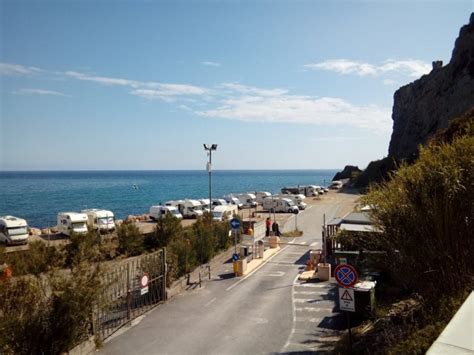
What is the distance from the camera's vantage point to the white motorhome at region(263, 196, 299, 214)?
53531 millimetres

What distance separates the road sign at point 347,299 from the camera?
11.8 meters

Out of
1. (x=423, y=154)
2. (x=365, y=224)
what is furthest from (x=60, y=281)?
(x=365, y=224)

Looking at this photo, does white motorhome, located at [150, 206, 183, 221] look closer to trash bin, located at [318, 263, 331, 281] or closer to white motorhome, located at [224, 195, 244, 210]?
white motorhome, located at [224, 195, 244, 210]

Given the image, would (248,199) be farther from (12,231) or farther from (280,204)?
(12,231)

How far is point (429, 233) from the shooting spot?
36.4ft

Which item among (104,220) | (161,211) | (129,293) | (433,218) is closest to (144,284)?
(129,293)

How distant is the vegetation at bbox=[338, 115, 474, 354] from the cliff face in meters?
58.7

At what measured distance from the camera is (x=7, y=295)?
11109mm

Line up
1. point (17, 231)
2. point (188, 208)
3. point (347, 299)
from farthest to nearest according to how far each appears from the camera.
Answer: point (188, 208), point (17, 231), point (347, 299)

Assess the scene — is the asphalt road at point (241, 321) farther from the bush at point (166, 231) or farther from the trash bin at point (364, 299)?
the bush at point (166, 231)

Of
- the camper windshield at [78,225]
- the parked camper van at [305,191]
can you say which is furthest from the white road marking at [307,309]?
the parked camper van at [305,191]

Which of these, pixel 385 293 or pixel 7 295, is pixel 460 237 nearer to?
pixel 385 293

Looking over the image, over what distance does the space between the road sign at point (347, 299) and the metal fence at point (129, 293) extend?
661 cm

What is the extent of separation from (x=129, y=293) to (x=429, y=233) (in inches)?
397
